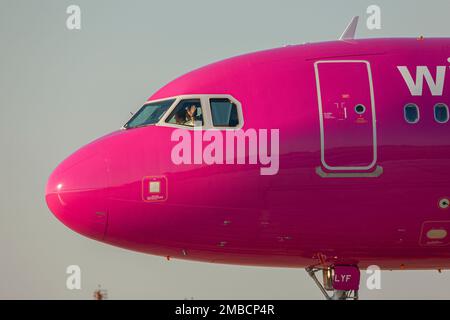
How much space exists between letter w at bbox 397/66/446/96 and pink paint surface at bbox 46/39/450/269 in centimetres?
14

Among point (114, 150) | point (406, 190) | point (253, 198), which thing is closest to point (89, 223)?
point (114, 150)

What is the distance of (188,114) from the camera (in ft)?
75.2

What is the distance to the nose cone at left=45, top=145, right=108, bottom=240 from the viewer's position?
72.0 feet

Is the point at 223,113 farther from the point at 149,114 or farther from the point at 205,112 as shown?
the point at 149,114

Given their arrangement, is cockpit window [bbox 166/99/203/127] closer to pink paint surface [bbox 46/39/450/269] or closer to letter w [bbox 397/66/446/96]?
pink paint surface [bbox 46/39/450/269]

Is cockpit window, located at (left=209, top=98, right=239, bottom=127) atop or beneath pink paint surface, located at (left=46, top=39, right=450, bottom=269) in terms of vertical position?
atop

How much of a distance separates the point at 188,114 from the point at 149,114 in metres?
1.08

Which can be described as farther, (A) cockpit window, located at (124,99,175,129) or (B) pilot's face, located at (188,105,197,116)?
(A) cockpit window, located at (124,99,175,129)

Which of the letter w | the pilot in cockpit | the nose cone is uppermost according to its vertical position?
the letter w

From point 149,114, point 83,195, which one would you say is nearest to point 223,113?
point 149,114

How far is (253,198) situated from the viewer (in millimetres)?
21922

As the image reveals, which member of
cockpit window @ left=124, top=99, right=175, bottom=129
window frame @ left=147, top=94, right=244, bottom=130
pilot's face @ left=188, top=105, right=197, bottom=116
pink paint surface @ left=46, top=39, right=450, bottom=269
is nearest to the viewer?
pink paint surface @ left=46, top=39, right=450, bottom=269

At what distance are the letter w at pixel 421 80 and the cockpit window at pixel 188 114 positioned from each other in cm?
451

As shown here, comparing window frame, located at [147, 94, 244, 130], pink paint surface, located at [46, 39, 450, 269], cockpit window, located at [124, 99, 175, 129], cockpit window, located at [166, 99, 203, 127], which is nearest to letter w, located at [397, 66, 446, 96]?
pink paint surface, located at [46, 39, 450, 269]
